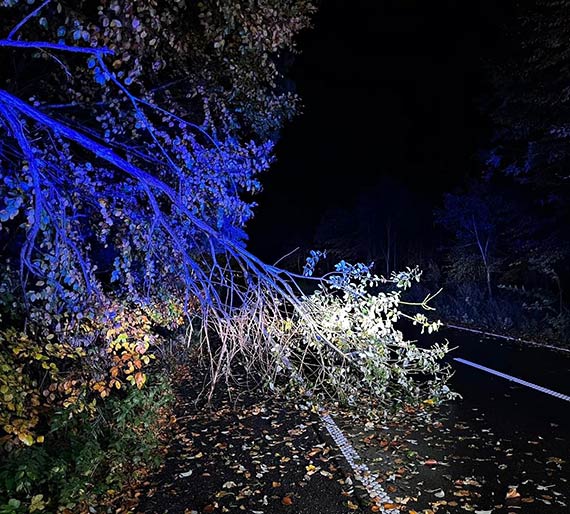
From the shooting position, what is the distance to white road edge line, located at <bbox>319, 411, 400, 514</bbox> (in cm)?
401

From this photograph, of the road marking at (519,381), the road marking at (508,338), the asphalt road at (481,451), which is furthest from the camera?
the road marking at (508,338)

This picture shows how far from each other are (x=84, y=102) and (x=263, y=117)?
8.57ft

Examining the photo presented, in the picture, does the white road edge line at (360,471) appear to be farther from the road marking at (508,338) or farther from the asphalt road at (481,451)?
the road marking at (508,338)

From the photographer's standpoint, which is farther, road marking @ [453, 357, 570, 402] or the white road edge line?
road marking @ [453, 357, 570, 402]

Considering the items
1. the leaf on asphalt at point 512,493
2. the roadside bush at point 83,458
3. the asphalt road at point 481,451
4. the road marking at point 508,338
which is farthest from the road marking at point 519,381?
the roadside bush at point 83,458

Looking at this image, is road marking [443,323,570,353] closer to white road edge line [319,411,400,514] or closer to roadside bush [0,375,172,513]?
white road edge line [319,411,400,514]

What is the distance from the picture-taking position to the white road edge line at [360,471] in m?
4.01

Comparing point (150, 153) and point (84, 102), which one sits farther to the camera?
point (150, 153)

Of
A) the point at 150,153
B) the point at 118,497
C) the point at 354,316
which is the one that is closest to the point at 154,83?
the point at 150,153

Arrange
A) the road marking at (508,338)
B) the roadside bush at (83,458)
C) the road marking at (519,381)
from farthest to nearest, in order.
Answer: the road marking at (508,338), the road marking at (519,381), the roadside bush at (83,458)

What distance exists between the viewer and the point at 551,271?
13.6 metres

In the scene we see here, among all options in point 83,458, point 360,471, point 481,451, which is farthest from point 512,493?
point 83,458

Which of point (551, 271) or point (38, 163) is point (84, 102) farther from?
point (551, 271)

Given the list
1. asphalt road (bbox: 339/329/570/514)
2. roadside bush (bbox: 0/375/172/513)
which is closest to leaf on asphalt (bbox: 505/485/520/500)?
asphalt road (bbox: 339/329/570/514)
